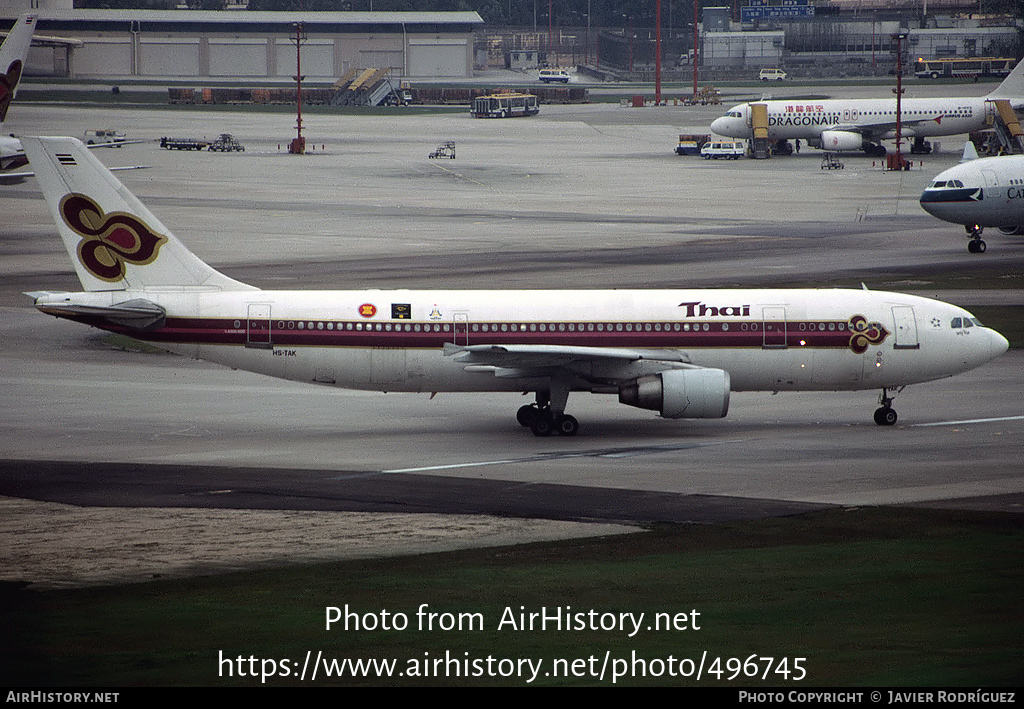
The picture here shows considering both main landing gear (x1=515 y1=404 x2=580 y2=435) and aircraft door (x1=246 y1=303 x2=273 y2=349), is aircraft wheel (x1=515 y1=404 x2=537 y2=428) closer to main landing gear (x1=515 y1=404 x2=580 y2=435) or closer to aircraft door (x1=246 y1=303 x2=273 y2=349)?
main landing gear (x1=515 y1=404 x2=580 y2=435)

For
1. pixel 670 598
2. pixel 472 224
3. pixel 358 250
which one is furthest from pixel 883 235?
pixel 670 598

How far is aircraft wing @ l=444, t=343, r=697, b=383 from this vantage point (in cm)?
4116

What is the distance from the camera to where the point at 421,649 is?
2122cm

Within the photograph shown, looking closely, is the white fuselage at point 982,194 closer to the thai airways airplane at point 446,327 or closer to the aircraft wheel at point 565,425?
the thai airways airplane at point 446,327

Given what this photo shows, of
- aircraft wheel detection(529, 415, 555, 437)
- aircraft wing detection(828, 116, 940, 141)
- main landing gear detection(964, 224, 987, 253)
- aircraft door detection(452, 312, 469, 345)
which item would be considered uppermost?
aircraft wing detection(828, 116, 940, 141)

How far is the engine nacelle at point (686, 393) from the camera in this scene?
135 feet

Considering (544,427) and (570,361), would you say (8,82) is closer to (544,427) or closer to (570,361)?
(544,427)

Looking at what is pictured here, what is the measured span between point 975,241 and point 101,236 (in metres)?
60.3

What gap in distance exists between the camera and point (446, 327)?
42.6 m

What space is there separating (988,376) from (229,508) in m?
31.3

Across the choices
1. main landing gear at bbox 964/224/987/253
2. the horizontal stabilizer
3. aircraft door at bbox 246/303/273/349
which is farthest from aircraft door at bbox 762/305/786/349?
main landing gear at bbox 964/224/987/253

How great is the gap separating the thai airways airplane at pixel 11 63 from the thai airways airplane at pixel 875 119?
8329 cm

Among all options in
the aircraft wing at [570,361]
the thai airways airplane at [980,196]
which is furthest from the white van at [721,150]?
the aircraft wing at [570,361]

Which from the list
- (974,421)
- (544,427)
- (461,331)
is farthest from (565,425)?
(974,421)
